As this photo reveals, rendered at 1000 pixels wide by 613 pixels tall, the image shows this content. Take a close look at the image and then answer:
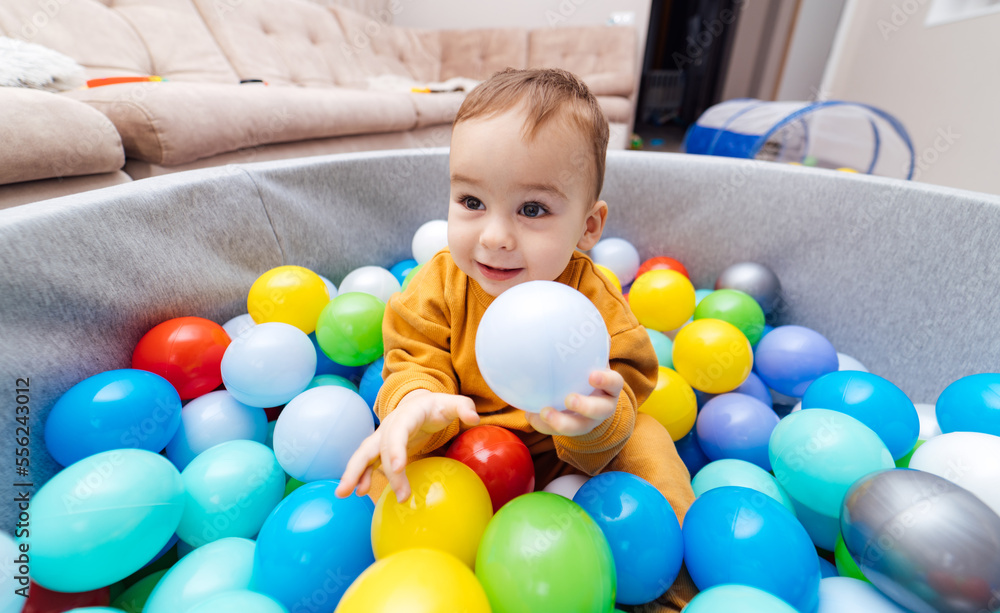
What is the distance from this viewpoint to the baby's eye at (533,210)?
57 cm

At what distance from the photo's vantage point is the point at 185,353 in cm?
84

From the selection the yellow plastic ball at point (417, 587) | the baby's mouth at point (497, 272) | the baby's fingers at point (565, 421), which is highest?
the baby's mouth at point (497, 272)

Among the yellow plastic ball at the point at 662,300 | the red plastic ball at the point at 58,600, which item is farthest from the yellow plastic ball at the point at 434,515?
the yellow plastic ball at the point at 662,300

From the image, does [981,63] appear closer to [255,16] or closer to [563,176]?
[563,176]

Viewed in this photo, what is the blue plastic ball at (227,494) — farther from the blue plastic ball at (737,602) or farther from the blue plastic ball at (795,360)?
the blue plastic ball at (795,360)

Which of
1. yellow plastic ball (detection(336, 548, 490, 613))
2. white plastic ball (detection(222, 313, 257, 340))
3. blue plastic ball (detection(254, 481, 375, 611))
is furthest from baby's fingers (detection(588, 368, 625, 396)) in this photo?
white plastic ball (detection(222, 313, 257, 340))

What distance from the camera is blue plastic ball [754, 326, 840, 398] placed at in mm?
1002

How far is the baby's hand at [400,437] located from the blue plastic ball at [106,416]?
0.41 meters

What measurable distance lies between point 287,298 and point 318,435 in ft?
1.20

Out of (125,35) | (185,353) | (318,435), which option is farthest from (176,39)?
(318,435)

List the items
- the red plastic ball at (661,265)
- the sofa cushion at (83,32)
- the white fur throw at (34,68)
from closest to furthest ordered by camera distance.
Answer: the white fur throw at (34,68) < the red plastic ball at (661,265) < the sofa cushion at (83,32)

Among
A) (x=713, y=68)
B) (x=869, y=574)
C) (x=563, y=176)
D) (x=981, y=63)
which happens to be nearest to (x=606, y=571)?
(x=869, y=574)

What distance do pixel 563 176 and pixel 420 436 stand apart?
13.6 inches

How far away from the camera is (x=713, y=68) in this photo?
6242 millimetres
